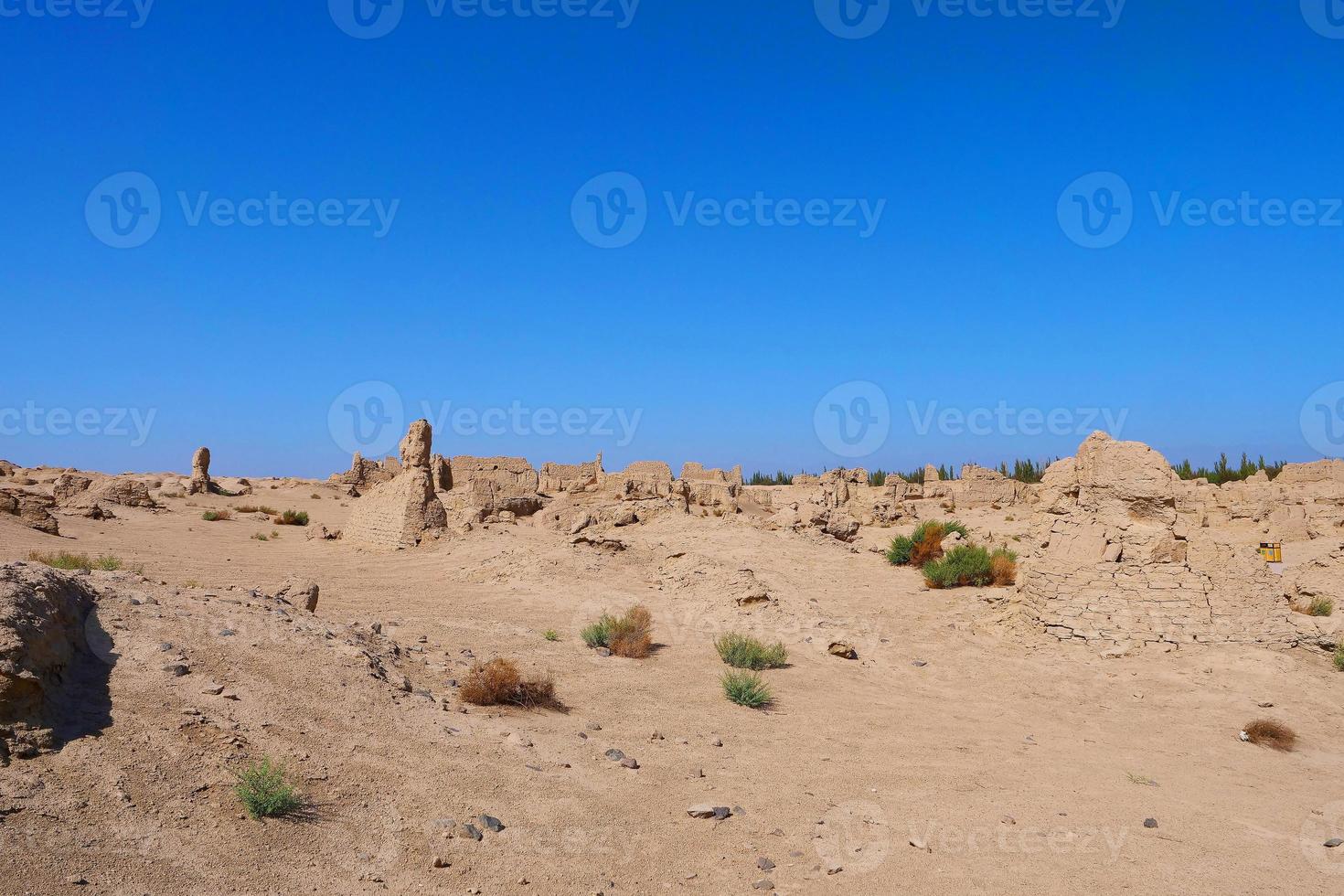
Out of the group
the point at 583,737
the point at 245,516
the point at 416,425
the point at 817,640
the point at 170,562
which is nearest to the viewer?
the point at 583,737

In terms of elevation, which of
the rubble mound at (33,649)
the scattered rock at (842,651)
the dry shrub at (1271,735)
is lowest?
the dry shrub at (1271,735)

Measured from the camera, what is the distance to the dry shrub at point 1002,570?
1373 cm

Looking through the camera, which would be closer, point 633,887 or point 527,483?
point 633,887

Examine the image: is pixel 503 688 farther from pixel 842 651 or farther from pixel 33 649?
pixel 842 651

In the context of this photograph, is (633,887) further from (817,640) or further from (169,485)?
(169,485)

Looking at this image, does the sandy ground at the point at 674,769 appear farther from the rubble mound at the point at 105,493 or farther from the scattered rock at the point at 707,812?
the rubble mound at the point at 105,493

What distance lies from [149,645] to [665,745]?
12.6ft

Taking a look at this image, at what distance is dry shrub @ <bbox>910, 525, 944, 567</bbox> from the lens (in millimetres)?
16203

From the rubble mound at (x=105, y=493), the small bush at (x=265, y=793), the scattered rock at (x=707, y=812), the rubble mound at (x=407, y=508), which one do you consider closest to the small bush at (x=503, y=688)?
the scattered rock at (x=707, y=812)

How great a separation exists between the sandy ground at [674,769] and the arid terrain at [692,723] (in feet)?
0.08

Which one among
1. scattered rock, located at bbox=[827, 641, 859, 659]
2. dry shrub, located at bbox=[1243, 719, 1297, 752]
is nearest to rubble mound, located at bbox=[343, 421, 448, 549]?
scattered rock, located at bbox=[827, 641, 859, 659]

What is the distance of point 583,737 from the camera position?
635 cm

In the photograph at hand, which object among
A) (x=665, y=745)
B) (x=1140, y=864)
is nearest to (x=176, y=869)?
(x=665, y=745)

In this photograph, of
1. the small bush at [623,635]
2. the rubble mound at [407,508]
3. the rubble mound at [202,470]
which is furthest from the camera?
the rubble mound at [202,470]
